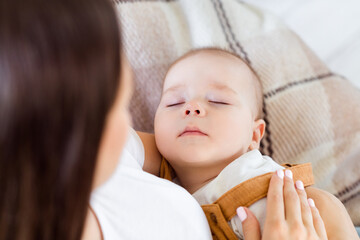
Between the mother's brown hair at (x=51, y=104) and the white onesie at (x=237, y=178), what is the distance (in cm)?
46

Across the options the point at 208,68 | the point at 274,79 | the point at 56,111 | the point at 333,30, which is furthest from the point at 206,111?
the point at 333,30

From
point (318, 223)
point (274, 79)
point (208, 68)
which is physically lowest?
point (318, 223)

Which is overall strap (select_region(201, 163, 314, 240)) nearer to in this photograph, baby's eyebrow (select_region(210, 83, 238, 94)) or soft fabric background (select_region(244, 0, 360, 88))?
baby's eyebrow (select_region(210, 83, 238, 94))

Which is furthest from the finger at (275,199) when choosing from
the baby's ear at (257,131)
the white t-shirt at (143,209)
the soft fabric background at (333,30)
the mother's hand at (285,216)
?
the soft fabric background at (333,30)

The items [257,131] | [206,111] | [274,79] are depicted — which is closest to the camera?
[206,111]

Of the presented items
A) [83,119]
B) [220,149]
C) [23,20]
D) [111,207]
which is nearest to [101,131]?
[83,119]

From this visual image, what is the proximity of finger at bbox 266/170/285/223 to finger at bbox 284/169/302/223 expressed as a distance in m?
0.01

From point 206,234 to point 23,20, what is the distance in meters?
0.56

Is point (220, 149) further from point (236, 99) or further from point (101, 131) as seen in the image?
point (101, 131)

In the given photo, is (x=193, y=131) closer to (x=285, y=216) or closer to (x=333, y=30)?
(x=285, y=216)

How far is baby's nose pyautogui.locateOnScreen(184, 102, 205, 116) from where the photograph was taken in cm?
93

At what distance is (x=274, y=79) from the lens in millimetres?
1247

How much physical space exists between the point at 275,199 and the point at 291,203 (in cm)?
3

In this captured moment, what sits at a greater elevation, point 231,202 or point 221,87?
point 221,87
